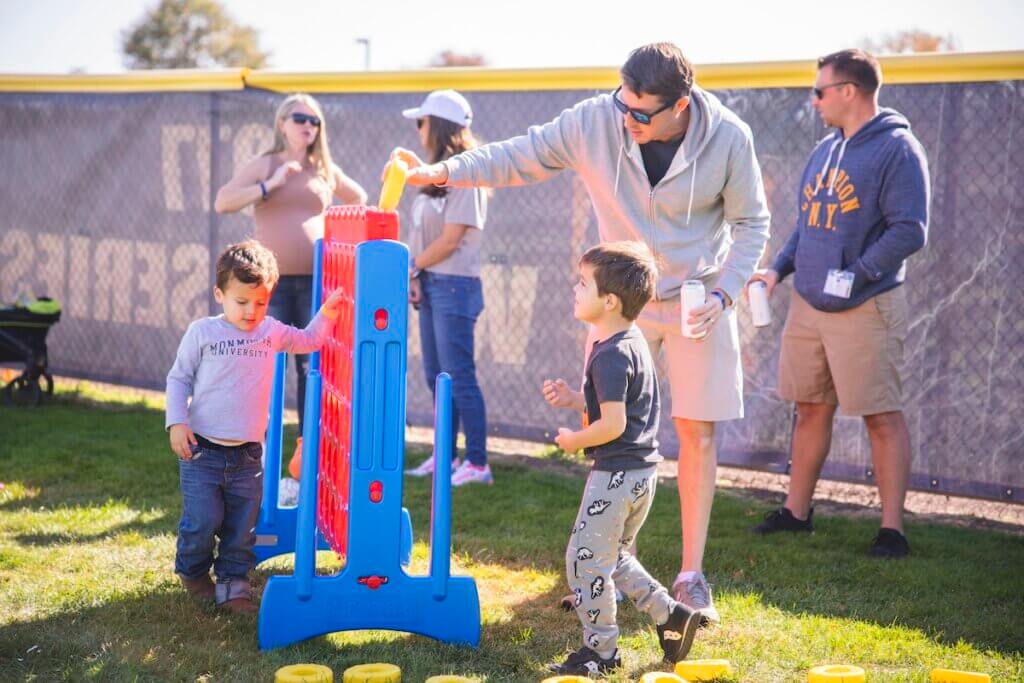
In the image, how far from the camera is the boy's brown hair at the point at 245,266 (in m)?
4.01

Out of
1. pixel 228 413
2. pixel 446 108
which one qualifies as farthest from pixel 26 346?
pixel 228 413

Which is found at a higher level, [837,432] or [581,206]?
[581,206]

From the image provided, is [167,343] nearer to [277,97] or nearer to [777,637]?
[277,97]

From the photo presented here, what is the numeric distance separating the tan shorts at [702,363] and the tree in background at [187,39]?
5104cm

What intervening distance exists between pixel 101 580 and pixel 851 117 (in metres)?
3.91

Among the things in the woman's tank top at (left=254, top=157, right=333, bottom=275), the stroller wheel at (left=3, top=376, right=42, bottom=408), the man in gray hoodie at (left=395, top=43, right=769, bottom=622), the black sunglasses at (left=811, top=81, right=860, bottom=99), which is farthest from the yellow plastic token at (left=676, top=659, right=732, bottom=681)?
the stroller wheel at (left=3, top=376, right=42, bottom=408)

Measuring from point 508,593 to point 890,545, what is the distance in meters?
1.98

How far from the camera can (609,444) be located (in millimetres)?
3590

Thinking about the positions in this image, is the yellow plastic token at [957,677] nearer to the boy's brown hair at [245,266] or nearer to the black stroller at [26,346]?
the boy's brown hair at [245,266]

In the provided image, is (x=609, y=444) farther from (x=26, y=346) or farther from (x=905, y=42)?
(x=905, y=42)

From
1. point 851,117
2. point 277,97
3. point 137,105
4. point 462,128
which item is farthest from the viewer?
point 137,105

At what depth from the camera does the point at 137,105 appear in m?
8.74

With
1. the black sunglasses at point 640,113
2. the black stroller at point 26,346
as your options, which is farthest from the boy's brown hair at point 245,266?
the black stroller at point 26,346

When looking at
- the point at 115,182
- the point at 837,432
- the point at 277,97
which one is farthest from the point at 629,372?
the point at 115,182
